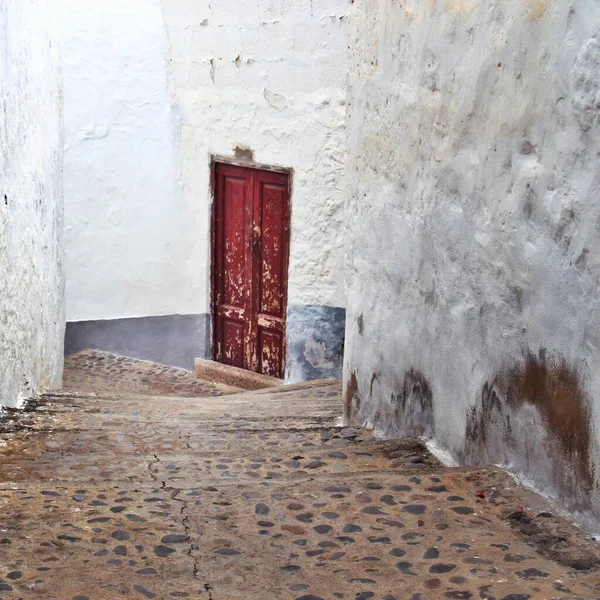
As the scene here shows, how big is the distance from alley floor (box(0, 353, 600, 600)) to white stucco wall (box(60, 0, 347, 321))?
13.8ft

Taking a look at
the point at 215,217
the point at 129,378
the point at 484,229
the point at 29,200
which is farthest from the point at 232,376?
the point at 484,229

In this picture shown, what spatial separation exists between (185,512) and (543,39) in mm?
1667

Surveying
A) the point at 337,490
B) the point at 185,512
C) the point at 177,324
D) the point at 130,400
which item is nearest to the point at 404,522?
the point at 337,490

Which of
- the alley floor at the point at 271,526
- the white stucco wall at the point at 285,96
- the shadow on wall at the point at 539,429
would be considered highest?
the white stucco wall at the point at 285,96

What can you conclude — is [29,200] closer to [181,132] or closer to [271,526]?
[271,526]

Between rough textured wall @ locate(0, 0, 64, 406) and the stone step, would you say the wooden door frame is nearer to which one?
the stone step

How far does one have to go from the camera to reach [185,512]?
9.39 ft

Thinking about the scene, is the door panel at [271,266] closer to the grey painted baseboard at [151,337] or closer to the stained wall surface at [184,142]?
the stained wall surface at [184,142]

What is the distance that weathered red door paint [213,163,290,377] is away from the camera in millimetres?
8742

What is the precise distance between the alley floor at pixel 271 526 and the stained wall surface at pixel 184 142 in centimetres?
416

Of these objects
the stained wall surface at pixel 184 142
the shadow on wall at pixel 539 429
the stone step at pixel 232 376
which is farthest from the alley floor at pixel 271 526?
the stone step at pixel 232 376

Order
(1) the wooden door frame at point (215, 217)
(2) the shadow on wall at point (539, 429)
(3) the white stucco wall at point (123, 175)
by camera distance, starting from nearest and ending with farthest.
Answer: (2) the shadow on wall at point (539, 429)
(1) the wooden door frame at point (215, 217)
(3) the white stucco wall at point (123, 175)

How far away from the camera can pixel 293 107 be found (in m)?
8.11

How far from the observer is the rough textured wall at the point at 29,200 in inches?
188
